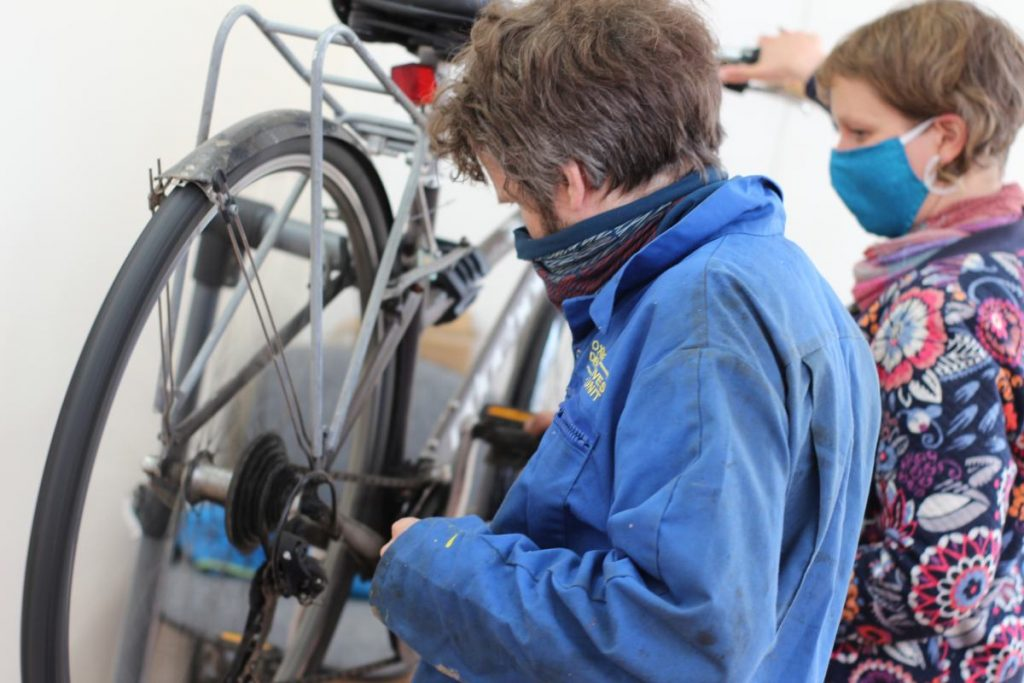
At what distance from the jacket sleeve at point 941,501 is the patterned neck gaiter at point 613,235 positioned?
0.39 metres

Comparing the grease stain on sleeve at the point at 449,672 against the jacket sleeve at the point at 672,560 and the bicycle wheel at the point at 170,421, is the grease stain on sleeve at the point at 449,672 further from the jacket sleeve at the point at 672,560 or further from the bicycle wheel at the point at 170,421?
the bicycle wheel at the point at 170,421

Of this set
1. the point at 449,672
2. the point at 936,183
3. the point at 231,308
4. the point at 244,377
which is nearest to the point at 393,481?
the point at 244,377

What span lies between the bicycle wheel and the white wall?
13 centimetres

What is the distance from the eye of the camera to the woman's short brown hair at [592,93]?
2.73 ft

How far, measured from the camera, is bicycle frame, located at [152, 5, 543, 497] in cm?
108

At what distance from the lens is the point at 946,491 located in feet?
3.60

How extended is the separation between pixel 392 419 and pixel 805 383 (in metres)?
0.90

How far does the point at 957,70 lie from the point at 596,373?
667mm

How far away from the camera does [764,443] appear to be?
2.46 ft

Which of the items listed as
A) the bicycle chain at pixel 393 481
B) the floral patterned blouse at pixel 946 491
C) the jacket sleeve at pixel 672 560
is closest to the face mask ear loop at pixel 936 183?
the floral patterned blouse at pixel 946 491

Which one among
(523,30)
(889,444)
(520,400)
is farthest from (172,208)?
(520,400)

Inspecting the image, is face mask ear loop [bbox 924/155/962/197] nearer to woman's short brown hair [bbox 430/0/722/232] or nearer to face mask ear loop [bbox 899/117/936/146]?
face mask ear loop [bbox 899/117/936/146]

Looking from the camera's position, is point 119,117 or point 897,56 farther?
point 119,117

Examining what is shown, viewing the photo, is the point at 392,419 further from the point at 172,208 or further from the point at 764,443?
the point at 764,443
